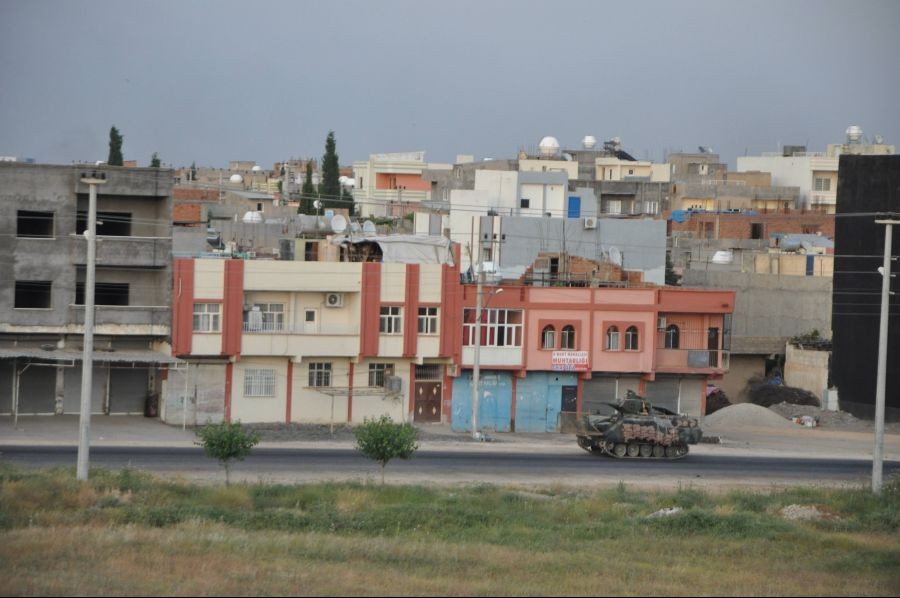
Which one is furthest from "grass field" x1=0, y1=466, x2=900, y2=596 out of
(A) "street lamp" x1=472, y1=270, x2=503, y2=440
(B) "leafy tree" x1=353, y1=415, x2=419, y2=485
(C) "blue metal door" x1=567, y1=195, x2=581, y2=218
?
(C) "blue metal door" x1=567, y1=195, x2=581, y2=218

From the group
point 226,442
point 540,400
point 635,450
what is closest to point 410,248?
point 540,400

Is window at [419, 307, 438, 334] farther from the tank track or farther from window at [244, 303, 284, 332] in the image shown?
the tank track

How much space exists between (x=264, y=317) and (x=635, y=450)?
48.7 ft

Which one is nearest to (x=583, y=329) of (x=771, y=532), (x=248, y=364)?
(x=248, y=364)

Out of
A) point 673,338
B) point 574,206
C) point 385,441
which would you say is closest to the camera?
point 385,441

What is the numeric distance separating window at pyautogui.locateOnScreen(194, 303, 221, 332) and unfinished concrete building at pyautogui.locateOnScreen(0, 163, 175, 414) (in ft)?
4.24

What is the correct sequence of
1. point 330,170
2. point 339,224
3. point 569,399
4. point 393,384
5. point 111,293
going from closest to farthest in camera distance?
point 111,293 < point 393,384 < point 569,399 < point 339,224 < point 330,170

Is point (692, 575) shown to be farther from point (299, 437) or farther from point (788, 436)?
point (788, 436)

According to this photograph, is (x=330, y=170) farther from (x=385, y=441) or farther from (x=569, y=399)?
(x=385, y=441)

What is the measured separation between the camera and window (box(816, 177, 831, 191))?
120 metres

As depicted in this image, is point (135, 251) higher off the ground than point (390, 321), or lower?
higher

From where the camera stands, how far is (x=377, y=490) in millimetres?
38594

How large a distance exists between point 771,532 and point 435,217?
1697 inches

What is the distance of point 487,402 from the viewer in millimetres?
58094
